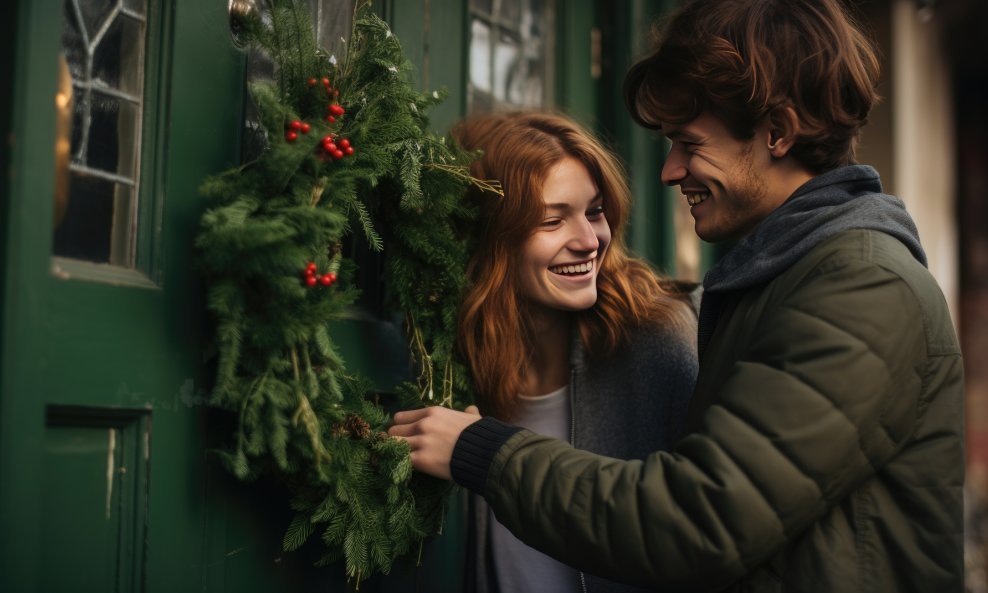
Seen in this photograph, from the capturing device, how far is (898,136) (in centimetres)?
525

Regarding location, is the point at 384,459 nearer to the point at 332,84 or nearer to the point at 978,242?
the point at 332,84

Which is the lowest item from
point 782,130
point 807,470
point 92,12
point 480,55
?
point 807,470

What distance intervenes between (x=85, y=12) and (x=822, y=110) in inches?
55.1

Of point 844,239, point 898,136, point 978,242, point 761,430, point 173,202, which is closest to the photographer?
point 761,430

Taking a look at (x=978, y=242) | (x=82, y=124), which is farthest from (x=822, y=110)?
(x=978, y=242)

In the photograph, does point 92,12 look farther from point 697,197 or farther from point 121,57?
point 697,197

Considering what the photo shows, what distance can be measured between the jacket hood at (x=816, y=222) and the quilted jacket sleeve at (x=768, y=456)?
0.34ft

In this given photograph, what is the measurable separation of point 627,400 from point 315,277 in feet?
3.51

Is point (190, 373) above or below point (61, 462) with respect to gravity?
above

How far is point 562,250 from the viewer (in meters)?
2.32

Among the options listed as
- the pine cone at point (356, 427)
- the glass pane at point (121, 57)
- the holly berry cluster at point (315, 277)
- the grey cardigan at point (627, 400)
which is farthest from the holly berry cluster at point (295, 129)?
the grey cardigan at point (627, 400)

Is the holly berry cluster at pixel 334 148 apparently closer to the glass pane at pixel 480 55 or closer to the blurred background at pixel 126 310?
the blurred background at pixel 126 310

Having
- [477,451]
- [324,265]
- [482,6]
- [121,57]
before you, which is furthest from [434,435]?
[482,6]

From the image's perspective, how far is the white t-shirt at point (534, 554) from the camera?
2.38 m
